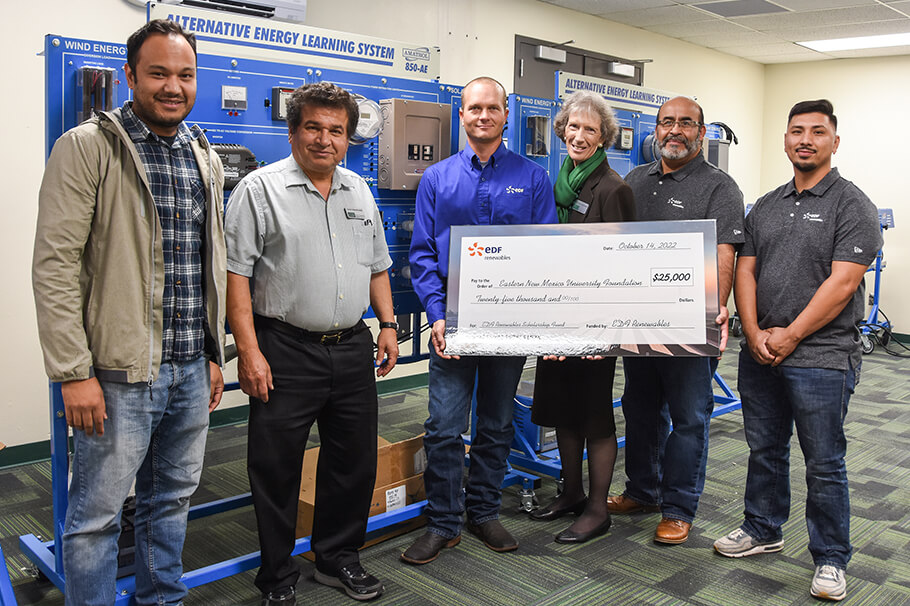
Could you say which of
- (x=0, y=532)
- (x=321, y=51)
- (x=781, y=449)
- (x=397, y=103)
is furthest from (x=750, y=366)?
(x=0, y=532)

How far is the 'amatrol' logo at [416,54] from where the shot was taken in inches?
127

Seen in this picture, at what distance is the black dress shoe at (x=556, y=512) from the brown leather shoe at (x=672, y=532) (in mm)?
330

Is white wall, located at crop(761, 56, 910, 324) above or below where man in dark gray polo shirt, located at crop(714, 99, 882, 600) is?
Result: above

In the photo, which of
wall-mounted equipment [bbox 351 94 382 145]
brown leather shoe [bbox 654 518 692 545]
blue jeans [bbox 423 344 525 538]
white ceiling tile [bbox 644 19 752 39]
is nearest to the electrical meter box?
wall-mounted equipment [bbox 351 94 382 145]

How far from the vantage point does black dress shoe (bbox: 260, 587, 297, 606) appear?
2475 millimetres

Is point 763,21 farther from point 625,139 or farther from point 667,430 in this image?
point 667,430

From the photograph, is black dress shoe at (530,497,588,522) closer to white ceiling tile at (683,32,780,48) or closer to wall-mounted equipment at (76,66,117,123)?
wall-mounted equipment at (76,66,117,123)

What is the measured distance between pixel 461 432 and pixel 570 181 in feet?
3.37

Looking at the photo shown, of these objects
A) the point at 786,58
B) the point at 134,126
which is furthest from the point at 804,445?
the point at 786,58

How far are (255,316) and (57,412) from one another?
65 cm

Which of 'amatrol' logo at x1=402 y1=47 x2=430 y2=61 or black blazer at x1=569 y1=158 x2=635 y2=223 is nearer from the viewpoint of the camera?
black blazer at x1=569 y1=158 x2=635 y2=223

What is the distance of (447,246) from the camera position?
2.82 meters

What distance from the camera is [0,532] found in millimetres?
3162

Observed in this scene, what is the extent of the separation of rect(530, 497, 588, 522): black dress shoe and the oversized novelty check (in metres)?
0.93
